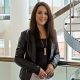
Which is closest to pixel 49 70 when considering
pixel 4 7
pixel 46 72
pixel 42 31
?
pixel 46 72

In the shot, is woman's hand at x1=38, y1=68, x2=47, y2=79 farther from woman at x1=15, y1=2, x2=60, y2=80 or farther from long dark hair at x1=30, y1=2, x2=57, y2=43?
long dark hair at x1=30, y1=2, x2=57, y2=43

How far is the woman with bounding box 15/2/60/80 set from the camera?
1.81m

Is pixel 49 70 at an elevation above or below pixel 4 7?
below

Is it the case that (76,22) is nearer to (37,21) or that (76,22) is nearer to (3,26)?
(37,21)

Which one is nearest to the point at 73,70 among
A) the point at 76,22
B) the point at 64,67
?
the point at 64,67

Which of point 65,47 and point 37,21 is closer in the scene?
point 37,21

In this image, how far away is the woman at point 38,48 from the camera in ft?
5.95

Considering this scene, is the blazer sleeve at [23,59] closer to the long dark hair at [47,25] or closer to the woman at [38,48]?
the woman at [38,48]

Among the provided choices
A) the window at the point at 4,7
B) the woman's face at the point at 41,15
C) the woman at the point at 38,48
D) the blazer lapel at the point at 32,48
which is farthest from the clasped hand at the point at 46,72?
the window at the point at 4,7

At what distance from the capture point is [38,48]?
1.86m

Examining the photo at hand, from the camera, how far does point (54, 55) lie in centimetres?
192

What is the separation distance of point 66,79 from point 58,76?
0.09m

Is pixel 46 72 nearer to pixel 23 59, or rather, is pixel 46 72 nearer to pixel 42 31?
pixel 23 59

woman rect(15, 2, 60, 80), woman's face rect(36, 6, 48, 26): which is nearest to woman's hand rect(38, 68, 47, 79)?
woman rect(15, 2, 60, 80)
